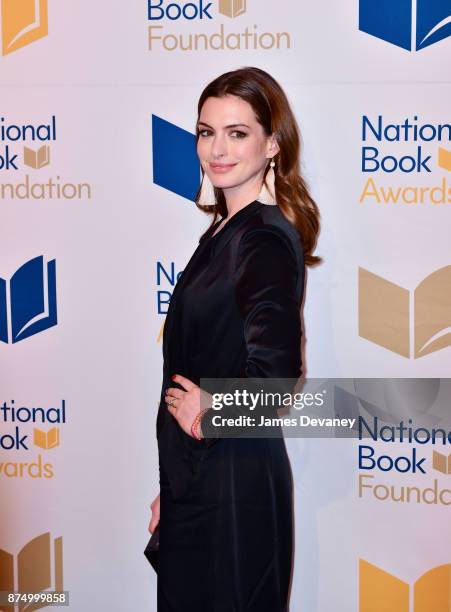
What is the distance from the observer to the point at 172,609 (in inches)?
80.0

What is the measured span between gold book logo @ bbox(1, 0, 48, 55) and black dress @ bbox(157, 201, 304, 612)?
913 mm

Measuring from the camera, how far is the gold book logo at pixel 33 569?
2588mm

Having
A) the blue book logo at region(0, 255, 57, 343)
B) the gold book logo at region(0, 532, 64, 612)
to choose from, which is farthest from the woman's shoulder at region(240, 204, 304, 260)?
the gold book logo at region(0, 532, 64, 612)

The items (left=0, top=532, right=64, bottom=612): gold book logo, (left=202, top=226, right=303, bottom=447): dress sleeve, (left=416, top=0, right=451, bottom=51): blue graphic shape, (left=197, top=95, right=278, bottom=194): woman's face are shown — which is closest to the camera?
(left=202, top=226, right=303, bottom=447): dress sleeve

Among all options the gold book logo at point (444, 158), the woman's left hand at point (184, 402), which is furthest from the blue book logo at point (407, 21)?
the woman's left hand at point (184, 402)

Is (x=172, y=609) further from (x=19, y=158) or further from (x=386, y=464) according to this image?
(x=19, y=158)

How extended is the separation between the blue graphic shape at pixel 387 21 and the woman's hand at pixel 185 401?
1.17 m

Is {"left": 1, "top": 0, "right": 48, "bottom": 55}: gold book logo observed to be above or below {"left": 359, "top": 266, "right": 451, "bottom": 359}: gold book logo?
above

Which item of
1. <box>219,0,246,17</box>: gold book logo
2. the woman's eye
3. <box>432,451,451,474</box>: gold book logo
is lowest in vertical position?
<box>432,451,451,474</box>: gold book logo

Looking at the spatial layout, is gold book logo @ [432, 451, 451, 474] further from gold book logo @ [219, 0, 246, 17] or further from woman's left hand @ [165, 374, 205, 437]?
gold book logo @ [219, 0, 246, 17]

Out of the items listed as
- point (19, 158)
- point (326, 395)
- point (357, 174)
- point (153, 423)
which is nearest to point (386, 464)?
point (326, 395)

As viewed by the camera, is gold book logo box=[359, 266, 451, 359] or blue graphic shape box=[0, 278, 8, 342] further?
blue graphic shape box=[0, 278, 8, 342]

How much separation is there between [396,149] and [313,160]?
25 cm

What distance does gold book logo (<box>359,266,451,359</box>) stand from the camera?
2.34m
